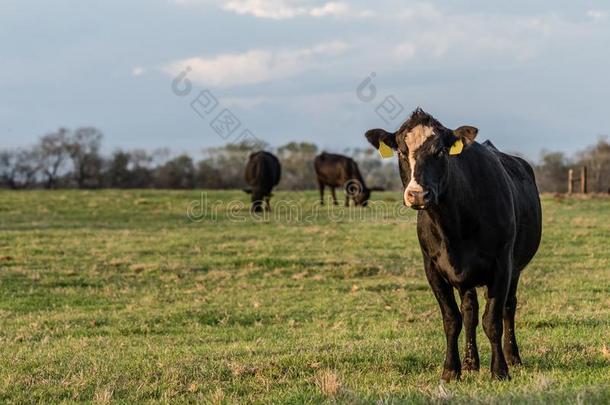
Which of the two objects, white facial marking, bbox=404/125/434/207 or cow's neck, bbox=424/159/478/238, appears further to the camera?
cow's neck, bbox=424/159/478/238

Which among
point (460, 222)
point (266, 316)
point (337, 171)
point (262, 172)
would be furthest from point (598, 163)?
point (460, 222)

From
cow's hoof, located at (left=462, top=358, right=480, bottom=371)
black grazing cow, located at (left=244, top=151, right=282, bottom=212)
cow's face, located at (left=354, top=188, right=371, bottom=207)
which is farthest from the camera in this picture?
cow's face, located at (left=354, top=188, right=371, bottom=207)

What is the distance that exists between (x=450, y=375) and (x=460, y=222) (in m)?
1.36

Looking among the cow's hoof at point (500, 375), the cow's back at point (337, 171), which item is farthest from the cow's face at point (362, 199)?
the cow's hoof at point (500, 375)

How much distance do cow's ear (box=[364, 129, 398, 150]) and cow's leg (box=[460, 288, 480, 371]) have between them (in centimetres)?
160

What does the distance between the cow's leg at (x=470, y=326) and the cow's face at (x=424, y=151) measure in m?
1.38

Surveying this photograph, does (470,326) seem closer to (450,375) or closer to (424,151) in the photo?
(450,375)

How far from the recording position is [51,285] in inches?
619

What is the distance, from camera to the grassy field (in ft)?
21.9

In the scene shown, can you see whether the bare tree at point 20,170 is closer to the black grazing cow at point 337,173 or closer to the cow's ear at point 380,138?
the black grazing cow at point 337,173

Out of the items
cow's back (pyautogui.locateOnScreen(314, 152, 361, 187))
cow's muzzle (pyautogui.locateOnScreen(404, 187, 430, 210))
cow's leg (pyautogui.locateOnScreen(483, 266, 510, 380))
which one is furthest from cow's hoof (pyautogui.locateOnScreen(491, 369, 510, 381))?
cow's back (pyautogui.locateOnScreen(314, 152, 361, 187))

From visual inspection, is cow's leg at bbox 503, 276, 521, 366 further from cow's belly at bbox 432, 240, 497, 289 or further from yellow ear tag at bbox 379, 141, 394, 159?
yellow ear tag at bbox 379, 141, 394, 159

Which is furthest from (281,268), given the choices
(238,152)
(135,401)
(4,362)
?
(238,152)

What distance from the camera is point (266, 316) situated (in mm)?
12375
